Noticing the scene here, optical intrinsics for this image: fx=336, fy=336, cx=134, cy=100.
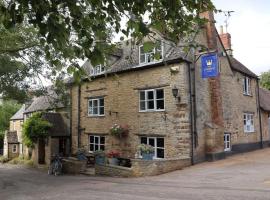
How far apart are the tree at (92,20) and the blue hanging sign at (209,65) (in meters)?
14.1

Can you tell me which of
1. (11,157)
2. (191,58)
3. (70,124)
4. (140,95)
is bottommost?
(11,157)

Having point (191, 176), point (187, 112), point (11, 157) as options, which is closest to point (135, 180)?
point (191, 176)

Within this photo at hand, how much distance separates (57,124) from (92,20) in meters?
24.5

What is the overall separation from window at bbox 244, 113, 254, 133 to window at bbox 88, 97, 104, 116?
Result: 11.3 m

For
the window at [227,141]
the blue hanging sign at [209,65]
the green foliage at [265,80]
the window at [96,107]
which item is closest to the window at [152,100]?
the blue hanging sign at [209,65]

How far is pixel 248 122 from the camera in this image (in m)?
26.9

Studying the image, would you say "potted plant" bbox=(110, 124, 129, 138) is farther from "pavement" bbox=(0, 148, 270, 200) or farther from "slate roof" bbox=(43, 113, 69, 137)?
"slate roof" bbox=(43, 113, 69, 137)

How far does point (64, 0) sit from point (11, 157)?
37.3 metres

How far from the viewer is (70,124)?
2830 cm

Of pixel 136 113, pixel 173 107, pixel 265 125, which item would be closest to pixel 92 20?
pixel 173 107

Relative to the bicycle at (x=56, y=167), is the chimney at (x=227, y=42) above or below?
above

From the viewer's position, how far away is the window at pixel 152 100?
2145 cm

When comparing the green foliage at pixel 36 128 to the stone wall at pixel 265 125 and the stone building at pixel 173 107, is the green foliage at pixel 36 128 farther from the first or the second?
the stone wall at pixel 265 125

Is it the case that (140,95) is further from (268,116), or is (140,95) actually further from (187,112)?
(268,116)
